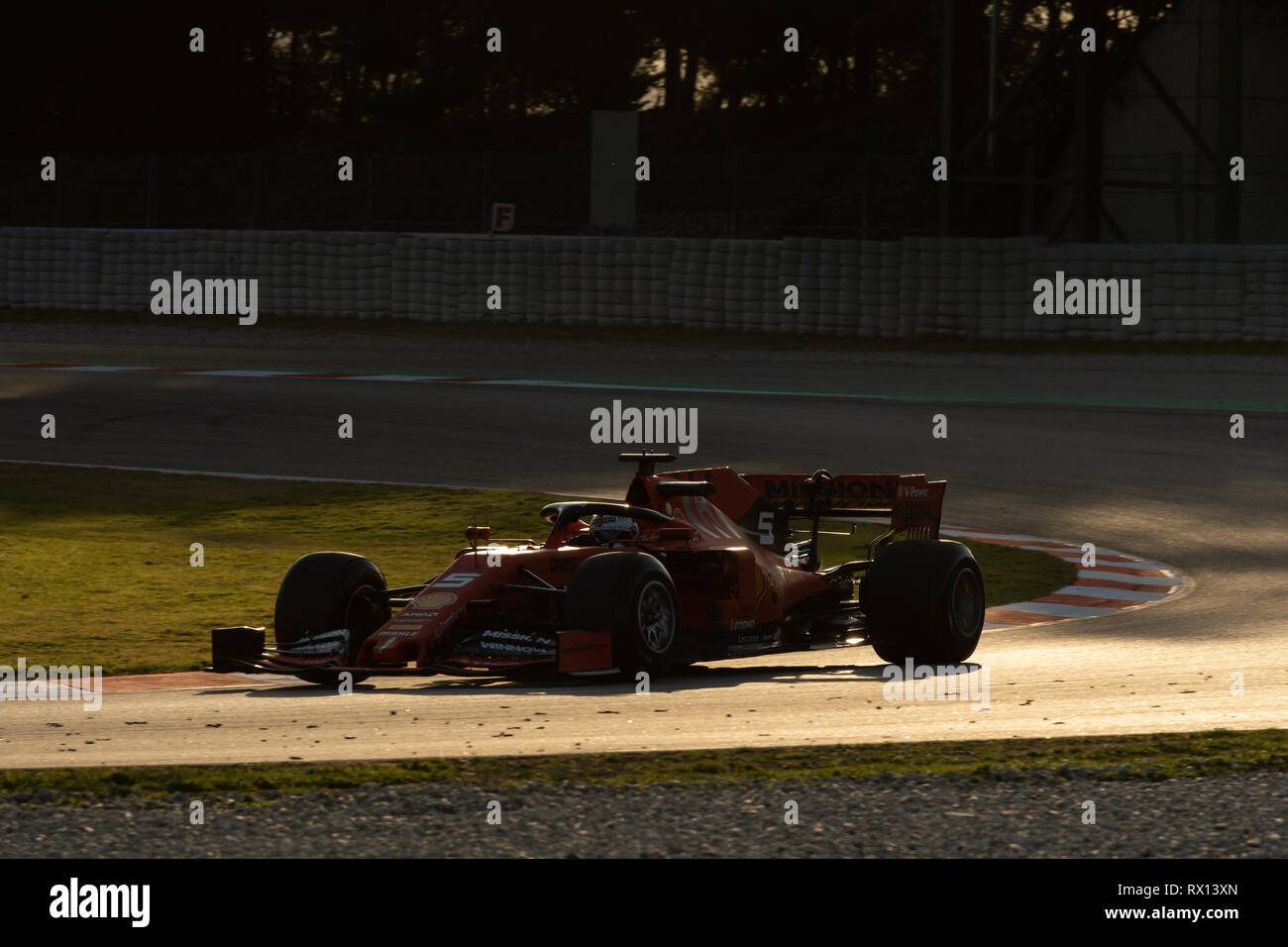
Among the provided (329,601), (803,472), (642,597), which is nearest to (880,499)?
(642,597)

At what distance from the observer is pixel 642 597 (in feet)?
27.1

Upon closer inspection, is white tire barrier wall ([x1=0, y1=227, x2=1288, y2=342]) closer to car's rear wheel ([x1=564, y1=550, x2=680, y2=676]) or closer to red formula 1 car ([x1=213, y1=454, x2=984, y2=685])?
red formula 1 car ([x1=213, y1=454, x2=984, y2=685])

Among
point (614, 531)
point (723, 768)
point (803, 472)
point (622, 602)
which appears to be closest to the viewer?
point (723, 768)

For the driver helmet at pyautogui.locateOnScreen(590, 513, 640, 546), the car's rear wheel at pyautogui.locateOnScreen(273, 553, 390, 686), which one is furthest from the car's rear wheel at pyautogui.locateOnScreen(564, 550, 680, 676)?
the car's rear wheel at pyautogui.locateOnScreen(273, 553, 390, 686)

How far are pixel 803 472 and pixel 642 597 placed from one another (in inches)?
348

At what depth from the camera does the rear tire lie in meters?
9.08

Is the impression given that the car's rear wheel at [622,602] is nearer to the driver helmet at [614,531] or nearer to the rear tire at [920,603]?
the driver helmet at [614,531]

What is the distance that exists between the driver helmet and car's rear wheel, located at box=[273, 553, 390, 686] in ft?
3.60

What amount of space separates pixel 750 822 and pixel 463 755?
138 cm

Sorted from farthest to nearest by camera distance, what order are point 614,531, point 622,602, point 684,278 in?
point 684,278 < point 614,531 < point 622,602

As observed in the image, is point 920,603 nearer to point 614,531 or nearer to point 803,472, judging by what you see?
point 614,531

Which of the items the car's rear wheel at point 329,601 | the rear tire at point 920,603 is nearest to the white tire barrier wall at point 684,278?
the rear tire at point 920,603

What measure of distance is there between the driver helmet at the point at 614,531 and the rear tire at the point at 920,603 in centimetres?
125
